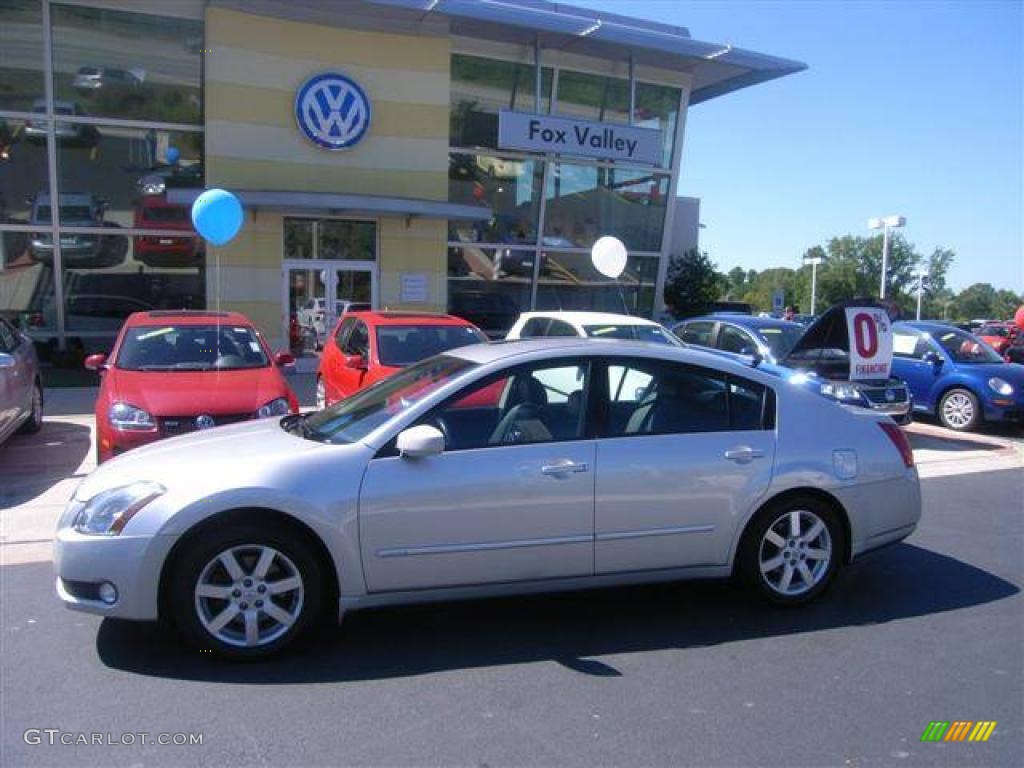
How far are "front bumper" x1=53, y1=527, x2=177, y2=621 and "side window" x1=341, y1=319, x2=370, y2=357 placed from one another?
18.4 ft

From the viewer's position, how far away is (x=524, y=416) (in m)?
4.49

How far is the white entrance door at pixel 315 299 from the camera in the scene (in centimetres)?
1727

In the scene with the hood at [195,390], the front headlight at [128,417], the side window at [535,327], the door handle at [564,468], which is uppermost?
the side window at [535,327]

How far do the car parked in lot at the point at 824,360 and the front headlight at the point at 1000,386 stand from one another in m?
1.99

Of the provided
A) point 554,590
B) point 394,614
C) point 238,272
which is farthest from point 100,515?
point 238,272

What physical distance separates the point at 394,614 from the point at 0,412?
556cm

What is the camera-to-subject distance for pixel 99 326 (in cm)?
1673

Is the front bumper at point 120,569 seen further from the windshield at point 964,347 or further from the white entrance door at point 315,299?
the white entrance door at point 315,299

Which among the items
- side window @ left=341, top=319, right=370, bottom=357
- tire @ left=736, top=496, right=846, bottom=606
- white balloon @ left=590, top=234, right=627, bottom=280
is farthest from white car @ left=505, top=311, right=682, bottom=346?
tire @ left=736, top=496, right=846, bottom=606

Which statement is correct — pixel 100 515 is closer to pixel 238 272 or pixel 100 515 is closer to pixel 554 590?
pixel 554 590

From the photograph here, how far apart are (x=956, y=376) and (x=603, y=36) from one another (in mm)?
10374

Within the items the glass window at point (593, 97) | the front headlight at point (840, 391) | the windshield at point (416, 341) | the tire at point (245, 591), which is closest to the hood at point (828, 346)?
the front headlight at point (840, 391)
